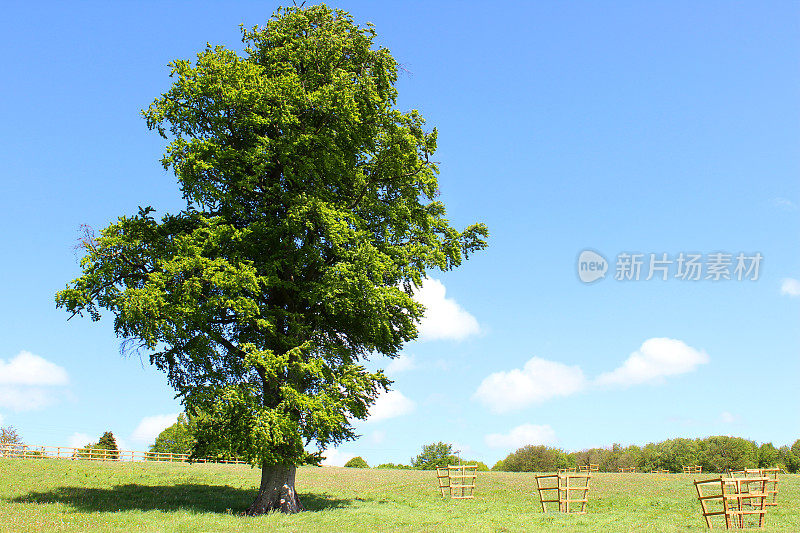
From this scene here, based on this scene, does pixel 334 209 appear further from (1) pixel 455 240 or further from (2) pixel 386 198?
(1) pixel 455 240

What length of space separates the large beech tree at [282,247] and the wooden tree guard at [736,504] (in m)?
11.2

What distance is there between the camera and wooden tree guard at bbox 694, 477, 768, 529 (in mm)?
→ 16641

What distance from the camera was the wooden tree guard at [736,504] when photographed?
1664cm

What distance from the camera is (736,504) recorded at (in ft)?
74.9

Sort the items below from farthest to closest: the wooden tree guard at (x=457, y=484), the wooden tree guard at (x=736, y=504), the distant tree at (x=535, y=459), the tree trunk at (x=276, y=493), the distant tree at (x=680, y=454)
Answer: the distant tree at (x=680, y=454) → the distant tree at (x=535, y=459) → the wooden tree guard at (x=457, y=484) → the tree trunk at (x=276, y=493) → the wooden tree guard at (x=736, y=504)

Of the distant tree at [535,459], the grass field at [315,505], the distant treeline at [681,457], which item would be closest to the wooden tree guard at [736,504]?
the grass field at [315,505]

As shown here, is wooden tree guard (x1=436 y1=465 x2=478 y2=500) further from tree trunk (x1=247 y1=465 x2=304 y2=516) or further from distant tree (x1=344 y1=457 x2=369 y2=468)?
distant tree (x1=344 y1=457 x2=369 y2=468)

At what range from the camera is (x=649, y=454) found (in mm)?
111000

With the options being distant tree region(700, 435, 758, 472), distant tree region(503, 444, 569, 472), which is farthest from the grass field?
distant tree region(700, 435, 758, 472)

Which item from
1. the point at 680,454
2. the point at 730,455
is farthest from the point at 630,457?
the point at 730,455

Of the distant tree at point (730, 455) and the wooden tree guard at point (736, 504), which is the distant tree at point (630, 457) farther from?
the wooden tree guard at point (736, 504)

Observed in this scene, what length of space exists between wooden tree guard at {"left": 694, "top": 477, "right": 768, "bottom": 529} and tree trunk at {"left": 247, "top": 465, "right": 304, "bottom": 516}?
13.9m

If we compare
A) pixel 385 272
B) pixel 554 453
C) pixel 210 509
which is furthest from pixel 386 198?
pixel 554 453

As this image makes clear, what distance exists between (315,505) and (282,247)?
423 inches
